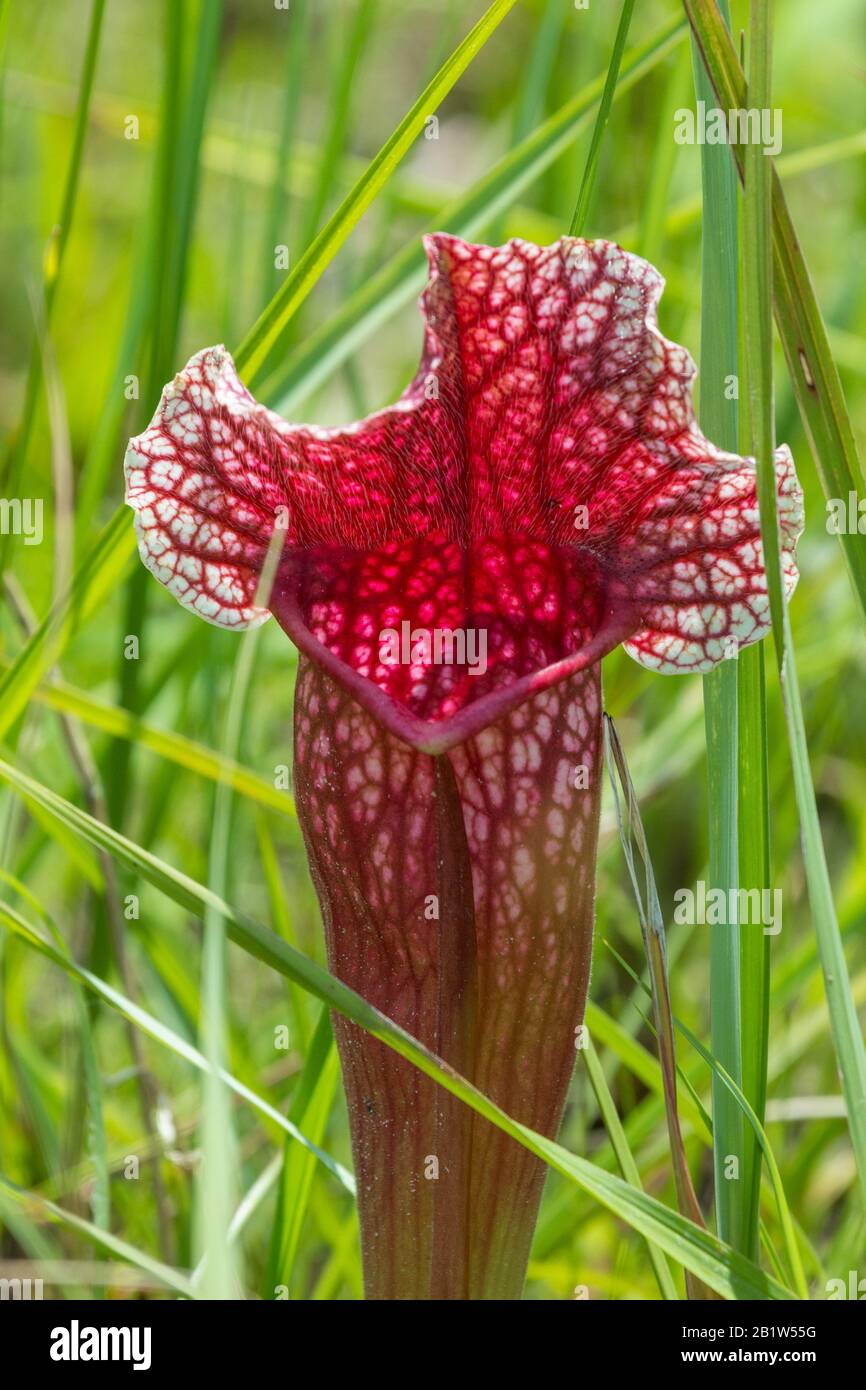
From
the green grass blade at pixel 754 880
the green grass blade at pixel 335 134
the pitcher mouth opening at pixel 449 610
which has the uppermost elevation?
the green grass blade at pixel 335 134

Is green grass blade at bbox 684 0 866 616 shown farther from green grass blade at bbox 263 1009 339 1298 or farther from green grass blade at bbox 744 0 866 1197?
green grass blade at bbox 263 1009 339 1298

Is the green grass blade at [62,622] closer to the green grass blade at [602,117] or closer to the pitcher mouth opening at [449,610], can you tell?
the pitcher mouth opening at [449,610]

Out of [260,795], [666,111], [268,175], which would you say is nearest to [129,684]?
[260,795]

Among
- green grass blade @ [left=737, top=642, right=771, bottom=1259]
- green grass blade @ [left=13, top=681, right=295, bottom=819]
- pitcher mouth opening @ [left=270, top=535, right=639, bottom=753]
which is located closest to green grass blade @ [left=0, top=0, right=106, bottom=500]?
green grass blade @ [left=13, top=681, right=295, bottom=819]

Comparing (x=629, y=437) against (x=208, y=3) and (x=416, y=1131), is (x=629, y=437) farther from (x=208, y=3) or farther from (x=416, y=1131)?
(x=208, y=3)

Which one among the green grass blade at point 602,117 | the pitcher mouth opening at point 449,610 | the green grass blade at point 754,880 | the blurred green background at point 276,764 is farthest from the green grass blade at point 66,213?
the green grass blade at point 754,880

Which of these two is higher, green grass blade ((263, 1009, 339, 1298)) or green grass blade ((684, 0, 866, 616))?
green grass blade ((684, 0, 866, 616))
